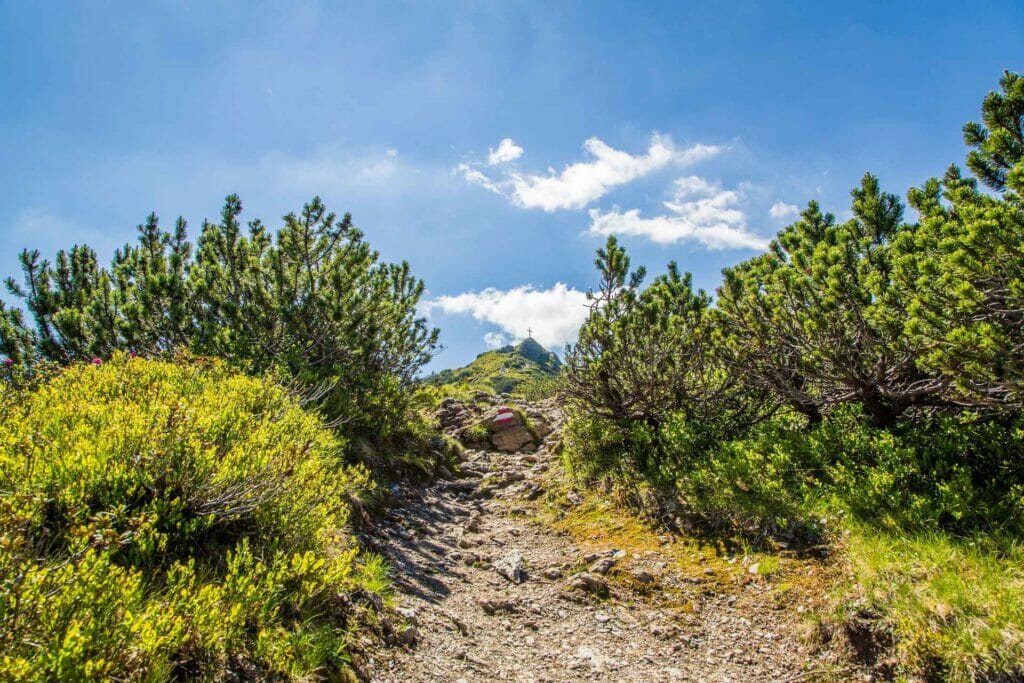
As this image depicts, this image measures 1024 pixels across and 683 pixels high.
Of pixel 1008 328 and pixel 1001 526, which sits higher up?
pixel 1008 328

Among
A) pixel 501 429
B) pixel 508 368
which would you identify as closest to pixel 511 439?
pixel 501 429

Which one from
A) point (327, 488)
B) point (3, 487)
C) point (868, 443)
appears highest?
point (3, 487)

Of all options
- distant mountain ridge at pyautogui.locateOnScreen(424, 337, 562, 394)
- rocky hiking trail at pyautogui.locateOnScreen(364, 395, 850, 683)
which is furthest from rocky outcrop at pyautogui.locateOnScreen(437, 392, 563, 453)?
distant mountain ridge at pyautogui.locateOnScreen(424, 337, 562, 394)

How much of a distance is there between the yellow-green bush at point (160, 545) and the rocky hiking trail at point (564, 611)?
992mm

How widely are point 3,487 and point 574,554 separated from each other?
22.1 ft

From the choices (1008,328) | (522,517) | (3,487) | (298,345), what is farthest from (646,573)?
(298,345)

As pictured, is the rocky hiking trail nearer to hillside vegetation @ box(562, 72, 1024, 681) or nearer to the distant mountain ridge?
hillside vegetation @ box(562, 72, 1024, 681)

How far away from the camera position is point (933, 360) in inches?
207

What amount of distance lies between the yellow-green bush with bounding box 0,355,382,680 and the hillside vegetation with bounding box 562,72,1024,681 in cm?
512

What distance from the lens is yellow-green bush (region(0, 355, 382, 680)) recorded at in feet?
7.87

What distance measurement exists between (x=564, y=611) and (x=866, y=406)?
6142mm

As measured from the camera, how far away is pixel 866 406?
7.89m

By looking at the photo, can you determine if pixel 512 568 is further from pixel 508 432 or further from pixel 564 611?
pixel 508 432

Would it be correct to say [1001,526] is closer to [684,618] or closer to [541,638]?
[684,618]
